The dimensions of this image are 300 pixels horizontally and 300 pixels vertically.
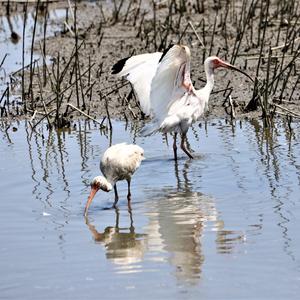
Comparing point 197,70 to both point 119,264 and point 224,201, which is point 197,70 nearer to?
point 224,201

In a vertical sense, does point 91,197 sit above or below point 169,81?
below

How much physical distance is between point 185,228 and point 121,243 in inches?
20.8

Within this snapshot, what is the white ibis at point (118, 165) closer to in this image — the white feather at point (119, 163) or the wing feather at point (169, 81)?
the white feather at point (119, 163)

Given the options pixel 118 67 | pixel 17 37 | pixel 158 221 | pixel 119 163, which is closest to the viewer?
pixel 158 221

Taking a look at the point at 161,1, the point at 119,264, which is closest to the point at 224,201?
the point at 119,264

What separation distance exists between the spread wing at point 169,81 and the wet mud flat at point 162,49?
3.18 ft

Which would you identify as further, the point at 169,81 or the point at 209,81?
the point at 209,81

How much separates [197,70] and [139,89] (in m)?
2.93

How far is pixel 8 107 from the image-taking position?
11.6 meters

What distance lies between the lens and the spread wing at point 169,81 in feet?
29.6

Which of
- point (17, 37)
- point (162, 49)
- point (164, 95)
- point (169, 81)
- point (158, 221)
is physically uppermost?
point (169, 81)

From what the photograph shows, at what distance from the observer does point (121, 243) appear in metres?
6.79

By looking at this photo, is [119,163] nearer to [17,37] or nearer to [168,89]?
[168,89]

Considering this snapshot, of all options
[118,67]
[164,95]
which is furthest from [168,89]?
[118,67]
